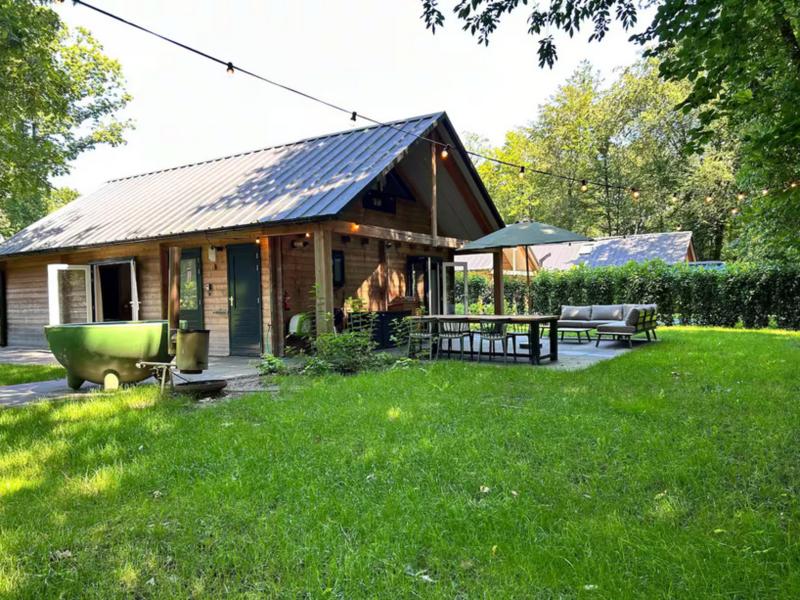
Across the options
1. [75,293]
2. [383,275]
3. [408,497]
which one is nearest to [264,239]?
[383,275]

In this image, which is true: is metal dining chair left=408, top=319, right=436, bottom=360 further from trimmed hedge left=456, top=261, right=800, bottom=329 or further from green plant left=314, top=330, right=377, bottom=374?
trimmed hedge left=456, top=261, right=800, bottom=329

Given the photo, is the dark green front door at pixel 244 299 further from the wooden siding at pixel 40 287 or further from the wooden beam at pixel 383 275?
the wooden beam at pixel 383 275

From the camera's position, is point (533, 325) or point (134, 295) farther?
point (134, 295)

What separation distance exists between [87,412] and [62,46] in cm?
1891

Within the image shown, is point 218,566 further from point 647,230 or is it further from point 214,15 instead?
point 647,230

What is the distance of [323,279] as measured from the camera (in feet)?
25.1

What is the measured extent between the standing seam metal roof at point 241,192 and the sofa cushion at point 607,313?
5.51 m

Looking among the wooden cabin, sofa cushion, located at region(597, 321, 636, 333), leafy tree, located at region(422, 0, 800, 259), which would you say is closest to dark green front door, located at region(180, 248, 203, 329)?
the wooden cabin

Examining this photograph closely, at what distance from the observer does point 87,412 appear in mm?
4742

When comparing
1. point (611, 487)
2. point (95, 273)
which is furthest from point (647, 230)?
point (611, 487)

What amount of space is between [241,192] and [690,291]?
12.2 metres

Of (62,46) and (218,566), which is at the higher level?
(62,46)

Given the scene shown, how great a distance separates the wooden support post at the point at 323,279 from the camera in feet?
25.0

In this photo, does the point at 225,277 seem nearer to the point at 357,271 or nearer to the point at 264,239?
the point at 264,239
